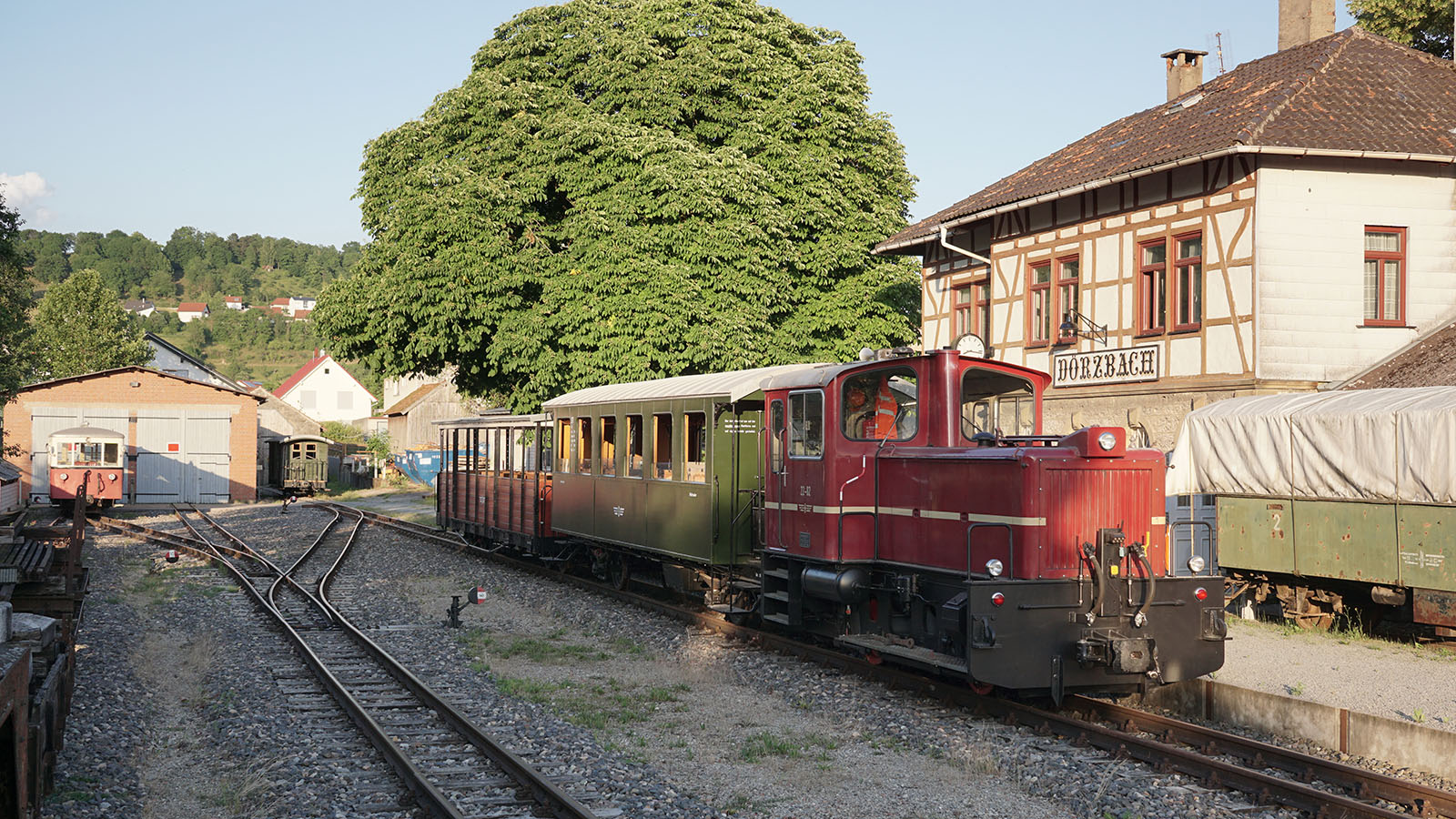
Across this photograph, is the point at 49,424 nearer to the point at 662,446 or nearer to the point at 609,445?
the point at 609,445

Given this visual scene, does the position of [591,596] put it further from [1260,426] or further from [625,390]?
[1260,426]

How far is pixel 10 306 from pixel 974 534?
29473mm

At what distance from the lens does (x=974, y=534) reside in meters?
9.94

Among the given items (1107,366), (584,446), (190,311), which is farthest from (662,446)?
(190,311)

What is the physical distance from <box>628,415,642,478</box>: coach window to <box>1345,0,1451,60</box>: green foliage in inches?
710

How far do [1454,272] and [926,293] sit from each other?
9906mm

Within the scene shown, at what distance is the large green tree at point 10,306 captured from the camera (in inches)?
1022

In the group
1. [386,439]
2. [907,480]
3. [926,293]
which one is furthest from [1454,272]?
[386,439]

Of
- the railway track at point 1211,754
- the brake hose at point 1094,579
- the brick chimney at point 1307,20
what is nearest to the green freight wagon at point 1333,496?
the railway track at point 1211,754

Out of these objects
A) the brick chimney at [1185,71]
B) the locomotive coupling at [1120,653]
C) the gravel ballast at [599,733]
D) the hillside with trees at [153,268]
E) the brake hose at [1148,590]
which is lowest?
the gravel ballast at [599,733]

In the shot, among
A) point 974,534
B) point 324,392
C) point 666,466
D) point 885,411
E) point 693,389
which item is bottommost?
point 974,534

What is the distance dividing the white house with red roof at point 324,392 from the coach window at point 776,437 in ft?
297

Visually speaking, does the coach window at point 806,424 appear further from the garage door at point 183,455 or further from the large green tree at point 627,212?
the garage door at point 183,455

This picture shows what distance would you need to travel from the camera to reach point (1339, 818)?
6.95 metres
